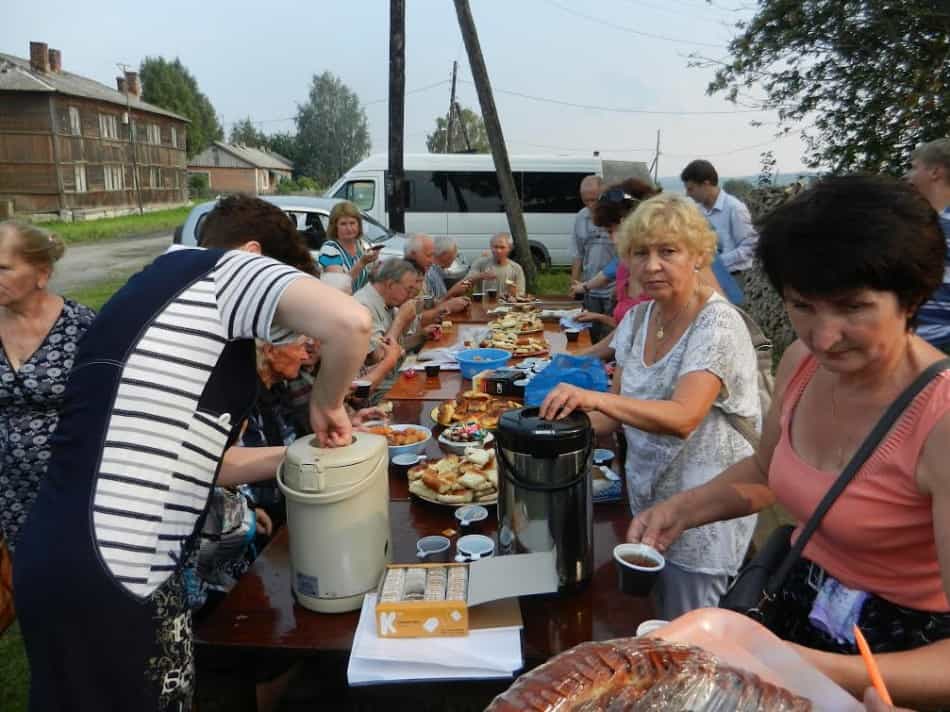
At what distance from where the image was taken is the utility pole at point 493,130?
36.2 feet

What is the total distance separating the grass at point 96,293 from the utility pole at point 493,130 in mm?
7096

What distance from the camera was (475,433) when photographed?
272cm

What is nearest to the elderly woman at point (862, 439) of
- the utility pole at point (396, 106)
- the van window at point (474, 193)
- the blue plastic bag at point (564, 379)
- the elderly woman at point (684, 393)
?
the elderly woman at point (684, 393)

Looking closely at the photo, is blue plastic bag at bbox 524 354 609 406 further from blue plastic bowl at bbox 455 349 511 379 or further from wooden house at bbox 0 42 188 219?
wooden house at bbox 0 42 188 219

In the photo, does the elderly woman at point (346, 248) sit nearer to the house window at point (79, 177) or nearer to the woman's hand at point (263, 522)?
the woman's hand at point (263, 522)

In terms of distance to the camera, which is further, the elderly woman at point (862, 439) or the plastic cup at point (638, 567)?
the plastic cup at point (638, 567)

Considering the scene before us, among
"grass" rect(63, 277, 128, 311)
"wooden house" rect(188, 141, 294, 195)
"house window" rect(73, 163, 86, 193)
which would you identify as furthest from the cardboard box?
"wooden house" rect(188, 141, 294, 195)

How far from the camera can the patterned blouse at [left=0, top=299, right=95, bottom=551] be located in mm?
2562

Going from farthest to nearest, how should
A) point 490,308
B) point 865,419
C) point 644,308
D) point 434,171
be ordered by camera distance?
1. point 434,171
2. point 490,308
3. point 644,308
4. point 865,419

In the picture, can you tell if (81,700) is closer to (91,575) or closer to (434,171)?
(91,575)

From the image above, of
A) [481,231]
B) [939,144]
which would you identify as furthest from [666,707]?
[481,231]

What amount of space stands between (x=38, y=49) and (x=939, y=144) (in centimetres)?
4851

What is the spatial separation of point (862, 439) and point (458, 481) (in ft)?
4.25

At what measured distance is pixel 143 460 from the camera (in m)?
1.38
